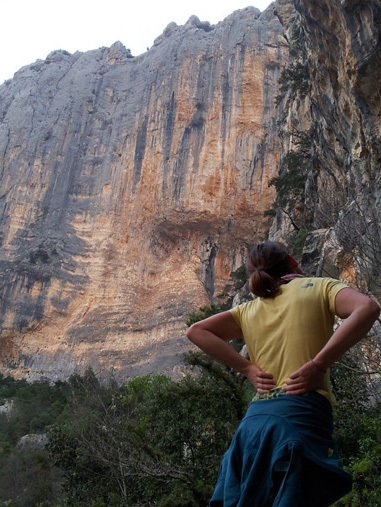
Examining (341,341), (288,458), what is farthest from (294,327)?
(288,458)

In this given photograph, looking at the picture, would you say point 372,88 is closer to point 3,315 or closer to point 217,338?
point 217,338

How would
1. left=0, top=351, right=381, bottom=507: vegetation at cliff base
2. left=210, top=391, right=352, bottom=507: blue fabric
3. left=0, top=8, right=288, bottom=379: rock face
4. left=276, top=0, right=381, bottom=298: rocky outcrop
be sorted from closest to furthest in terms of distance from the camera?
left=210, top=391, right=352, bottom=507: blue fabric, left=0, top=351, right=381, bottom=507: vegetation at cliff base, left=276, top=0, right=381, bottom=298: rocky outcrop, left=0, top=8, right=288, bottom=379: rock face

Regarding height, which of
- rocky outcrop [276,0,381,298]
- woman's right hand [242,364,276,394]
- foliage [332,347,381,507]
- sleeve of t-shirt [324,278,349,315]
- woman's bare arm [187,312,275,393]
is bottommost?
foliage [332,347,381,507]

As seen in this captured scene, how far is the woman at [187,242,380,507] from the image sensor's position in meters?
1.74

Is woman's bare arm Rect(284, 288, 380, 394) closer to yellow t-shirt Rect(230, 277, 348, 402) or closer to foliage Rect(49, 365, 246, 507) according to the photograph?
yellow t-shirt Rect(230, 277, 348, 402)

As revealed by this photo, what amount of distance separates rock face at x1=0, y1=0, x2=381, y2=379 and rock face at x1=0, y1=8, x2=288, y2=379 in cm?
9

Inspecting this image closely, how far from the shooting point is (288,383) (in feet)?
6.16

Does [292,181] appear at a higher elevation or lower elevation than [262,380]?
higher

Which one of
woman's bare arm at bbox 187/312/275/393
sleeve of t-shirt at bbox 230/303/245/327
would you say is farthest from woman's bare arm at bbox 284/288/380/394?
sleeve of t-shirt at bbox 230/303/245/327

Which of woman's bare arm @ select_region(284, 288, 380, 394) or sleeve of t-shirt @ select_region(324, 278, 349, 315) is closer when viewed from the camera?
woman's bare arm @ select_region(284, 288, 380, 394)

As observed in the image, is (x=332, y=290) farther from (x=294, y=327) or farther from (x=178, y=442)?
(x=178, y=442)

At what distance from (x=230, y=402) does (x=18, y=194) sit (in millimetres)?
31447

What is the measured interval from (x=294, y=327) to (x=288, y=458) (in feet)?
1.55

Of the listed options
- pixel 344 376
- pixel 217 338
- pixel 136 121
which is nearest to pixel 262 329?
pixel 217 338
